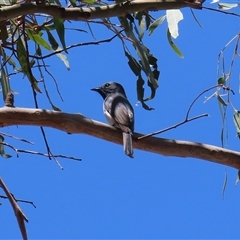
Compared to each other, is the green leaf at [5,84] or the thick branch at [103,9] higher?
the green leaf at [5,84]

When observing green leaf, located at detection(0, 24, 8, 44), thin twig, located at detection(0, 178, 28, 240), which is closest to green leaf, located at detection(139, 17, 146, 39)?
green leaf, located at detection(0, 24, 8, 44)

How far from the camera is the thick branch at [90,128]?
206 centimetres

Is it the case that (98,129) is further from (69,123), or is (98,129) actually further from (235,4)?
(235,4)

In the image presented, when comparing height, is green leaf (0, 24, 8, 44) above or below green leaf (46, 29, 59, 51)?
below

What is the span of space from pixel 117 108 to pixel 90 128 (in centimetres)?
157

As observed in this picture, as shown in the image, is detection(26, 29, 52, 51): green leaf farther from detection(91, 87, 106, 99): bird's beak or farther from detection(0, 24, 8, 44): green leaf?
detection(91, 87, 106, 99): bird's beak

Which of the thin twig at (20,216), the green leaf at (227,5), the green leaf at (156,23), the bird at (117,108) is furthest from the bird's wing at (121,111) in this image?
the thin twig at (20,216)

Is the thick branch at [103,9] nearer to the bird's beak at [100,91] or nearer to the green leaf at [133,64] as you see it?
the green leaf at [133,64]

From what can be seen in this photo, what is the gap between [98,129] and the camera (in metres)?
2.11

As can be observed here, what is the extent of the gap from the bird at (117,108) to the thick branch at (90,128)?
22cm

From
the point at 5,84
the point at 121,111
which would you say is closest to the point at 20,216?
the point at 5,84

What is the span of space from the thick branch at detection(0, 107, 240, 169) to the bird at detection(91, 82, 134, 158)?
22 centimetres

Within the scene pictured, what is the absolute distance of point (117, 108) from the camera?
12.0 feet

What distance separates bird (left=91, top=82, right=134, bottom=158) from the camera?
299 cm
